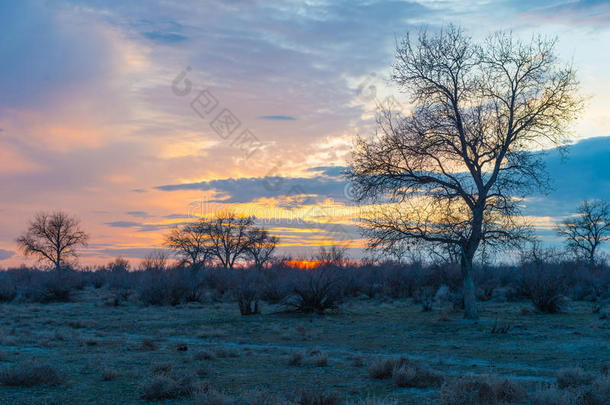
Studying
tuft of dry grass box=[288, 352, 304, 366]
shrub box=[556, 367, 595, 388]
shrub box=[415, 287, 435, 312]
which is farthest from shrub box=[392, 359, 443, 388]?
shrub box=[415, 287, 435, 312]

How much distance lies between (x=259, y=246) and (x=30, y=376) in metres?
60.5

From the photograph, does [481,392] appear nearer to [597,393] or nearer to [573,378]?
[597,393]

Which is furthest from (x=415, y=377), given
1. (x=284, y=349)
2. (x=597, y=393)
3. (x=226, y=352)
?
(x=284, y=349)

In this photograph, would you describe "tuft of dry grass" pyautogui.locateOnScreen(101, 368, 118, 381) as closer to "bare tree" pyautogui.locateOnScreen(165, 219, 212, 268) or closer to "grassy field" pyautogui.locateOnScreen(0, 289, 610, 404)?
"grassy field" pyautogui.locateOnScreen(0, 289, 610, 404)

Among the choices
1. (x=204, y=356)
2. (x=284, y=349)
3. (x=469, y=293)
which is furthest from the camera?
(x=469, y=293)

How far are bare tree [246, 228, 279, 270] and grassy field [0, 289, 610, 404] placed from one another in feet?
139

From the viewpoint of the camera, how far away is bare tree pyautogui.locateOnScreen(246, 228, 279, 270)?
229 ft

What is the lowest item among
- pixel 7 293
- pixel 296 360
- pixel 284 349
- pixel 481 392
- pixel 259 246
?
pixel 284 349

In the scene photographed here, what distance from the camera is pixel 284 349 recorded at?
15641 millimetres

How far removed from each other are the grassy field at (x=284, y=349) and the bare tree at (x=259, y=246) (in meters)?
42.4

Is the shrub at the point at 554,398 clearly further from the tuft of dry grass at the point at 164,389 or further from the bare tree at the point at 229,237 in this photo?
the bare tree at the point at 229,237

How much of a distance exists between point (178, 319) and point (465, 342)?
13320 millimetres

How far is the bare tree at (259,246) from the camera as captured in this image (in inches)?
2744

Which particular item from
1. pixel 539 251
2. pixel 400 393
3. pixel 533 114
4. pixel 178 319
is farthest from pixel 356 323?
pixel 539 251
